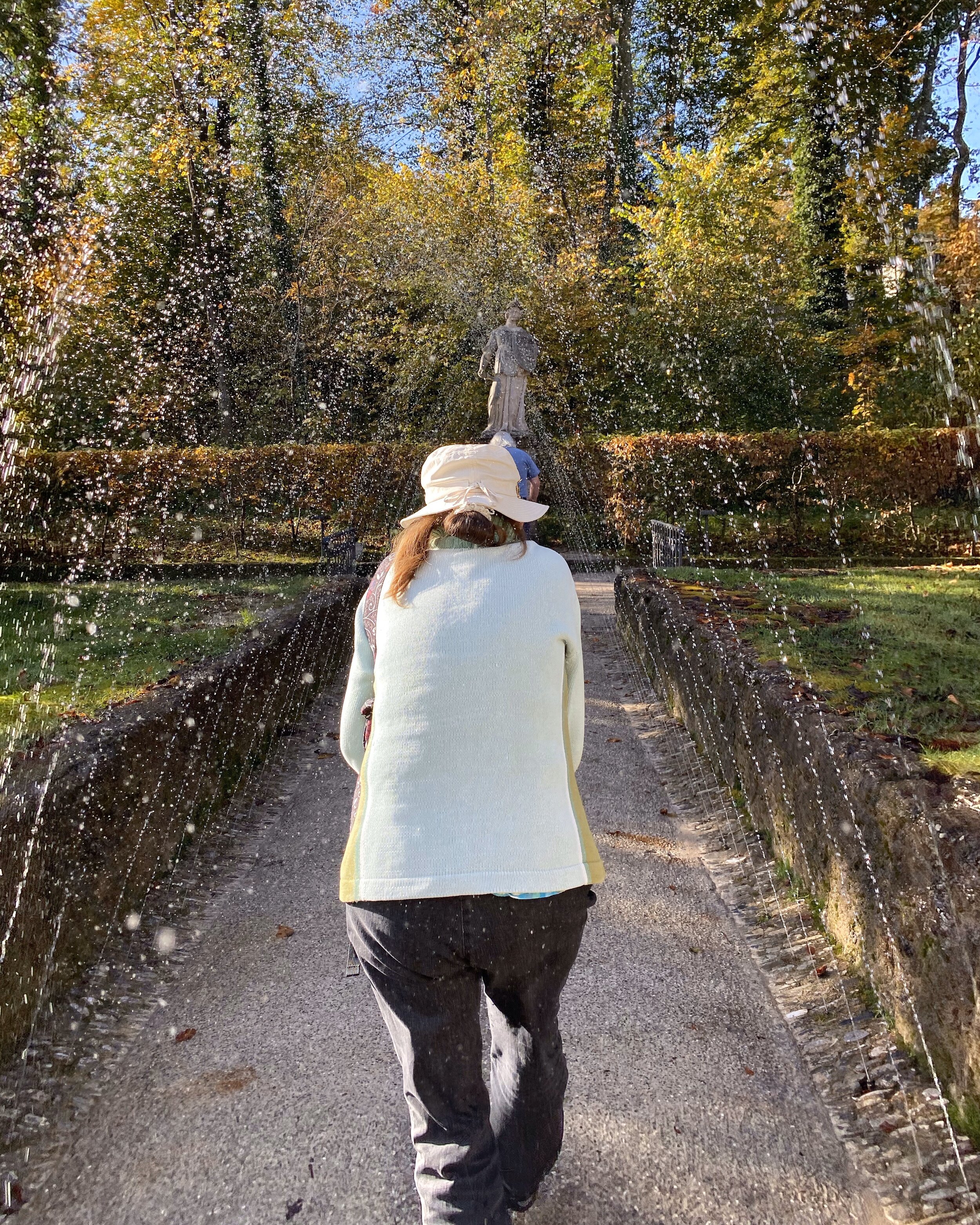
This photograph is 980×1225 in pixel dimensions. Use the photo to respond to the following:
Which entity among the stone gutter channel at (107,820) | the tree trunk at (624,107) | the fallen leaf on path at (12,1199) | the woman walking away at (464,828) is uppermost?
the tree trunk at (624,107)

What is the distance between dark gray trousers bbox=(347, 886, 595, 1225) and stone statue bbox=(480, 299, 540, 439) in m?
10.2

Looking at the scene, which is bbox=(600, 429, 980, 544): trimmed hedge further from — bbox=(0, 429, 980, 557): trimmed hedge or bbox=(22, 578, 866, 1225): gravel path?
bbox=(22, 578, 866, 1225): gravel path

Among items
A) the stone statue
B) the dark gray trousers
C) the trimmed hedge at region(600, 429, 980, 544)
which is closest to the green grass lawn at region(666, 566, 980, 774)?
the dark gray trousers

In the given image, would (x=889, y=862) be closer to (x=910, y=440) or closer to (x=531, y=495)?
(x=531, y=495)

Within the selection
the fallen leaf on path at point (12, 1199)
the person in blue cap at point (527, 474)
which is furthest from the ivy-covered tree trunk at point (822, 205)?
the fallen leaf on path at point (12, 1199)

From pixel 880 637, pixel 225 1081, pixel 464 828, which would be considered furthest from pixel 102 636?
pixel 464 828

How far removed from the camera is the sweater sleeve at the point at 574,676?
1.89m

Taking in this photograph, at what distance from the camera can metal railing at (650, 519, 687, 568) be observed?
11828 millimetres

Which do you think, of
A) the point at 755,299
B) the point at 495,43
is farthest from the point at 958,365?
the point at 495,43

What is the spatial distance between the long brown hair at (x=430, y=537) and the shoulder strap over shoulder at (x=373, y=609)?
0.05 metres

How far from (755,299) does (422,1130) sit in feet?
69.2

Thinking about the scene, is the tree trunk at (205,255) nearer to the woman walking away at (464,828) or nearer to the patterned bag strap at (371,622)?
the patterned bag strap at (371,622)

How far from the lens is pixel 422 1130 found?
1780 mm

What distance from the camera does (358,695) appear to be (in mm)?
1990
